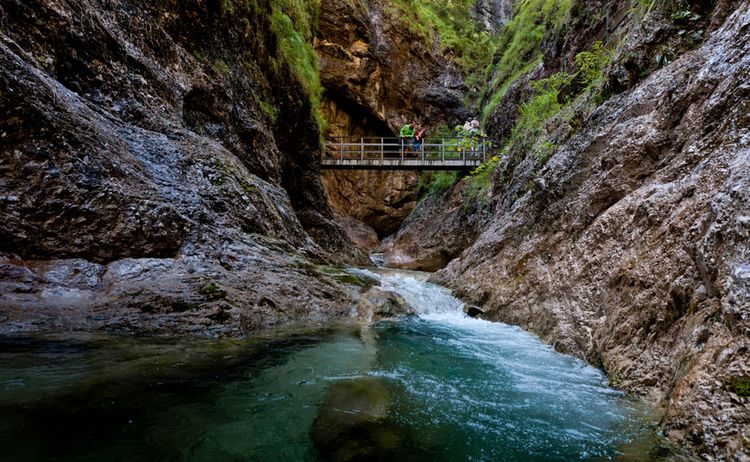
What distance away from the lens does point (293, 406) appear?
8.52ft

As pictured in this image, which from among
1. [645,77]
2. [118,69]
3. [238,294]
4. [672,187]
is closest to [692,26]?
[645,77]

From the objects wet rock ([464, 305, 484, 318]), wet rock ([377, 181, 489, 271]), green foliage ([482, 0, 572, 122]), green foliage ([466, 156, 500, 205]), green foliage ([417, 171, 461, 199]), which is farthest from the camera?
green foliage ([417, 171, 461, 199])

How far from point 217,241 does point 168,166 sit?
1.40m

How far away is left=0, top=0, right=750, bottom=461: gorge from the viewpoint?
2.35m

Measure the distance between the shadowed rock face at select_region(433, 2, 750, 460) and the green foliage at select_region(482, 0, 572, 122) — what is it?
33.3ft

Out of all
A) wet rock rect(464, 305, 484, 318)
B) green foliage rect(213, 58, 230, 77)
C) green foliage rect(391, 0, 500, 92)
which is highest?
green foliage rect(391, 0, 500, 92)

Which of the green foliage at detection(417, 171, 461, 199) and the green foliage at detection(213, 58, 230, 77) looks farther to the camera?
the green foliage at detection(417, 171, 461, 199)

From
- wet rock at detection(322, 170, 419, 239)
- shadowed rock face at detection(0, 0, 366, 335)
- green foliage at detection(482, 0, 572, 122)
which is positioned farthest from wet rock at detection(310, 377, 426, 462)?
wet rock at detection(322, 170, 419, 239)

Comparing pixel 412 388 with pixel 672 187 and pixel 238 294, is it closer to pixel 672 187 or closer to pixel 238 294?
pixel 238 294

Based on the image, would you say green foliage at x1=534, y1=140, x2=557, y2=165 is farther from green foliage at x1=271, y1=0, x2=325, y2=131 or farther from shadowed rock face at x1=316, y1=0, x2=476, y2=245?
shadowed rock face at x1=316, y1=0, x2=476, y2=245

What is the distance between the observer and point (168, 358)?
3.16m

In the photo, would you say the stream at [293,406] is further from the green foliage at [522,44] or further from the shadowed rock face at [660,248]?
the green foliage at [522,44]

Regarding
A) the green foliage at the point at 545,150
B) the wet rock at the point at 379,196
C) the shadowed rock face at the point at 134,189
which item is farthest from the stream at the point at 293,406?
the wet rock at the point at 379,196

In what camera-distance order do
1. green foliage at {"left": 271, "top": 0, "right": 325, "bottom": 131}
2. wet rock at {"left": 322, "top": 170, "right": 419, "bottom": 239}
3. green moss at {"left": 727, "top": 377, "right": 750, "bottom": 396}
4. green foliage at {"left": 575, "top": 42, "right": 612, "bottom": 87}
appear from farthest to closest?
wet rock at {"left": 322, "top": 170, "right": 419, "bottom": 239}, green foliage at {"left": 271, "top": 0, "right": 325, "bottom": 131}, green foliage at {"left": 575, "top": 42, "right": 612, "bottom": 87}, green moss at {"left": 727, "top": 377, "right": 750, "bottom": 396}
